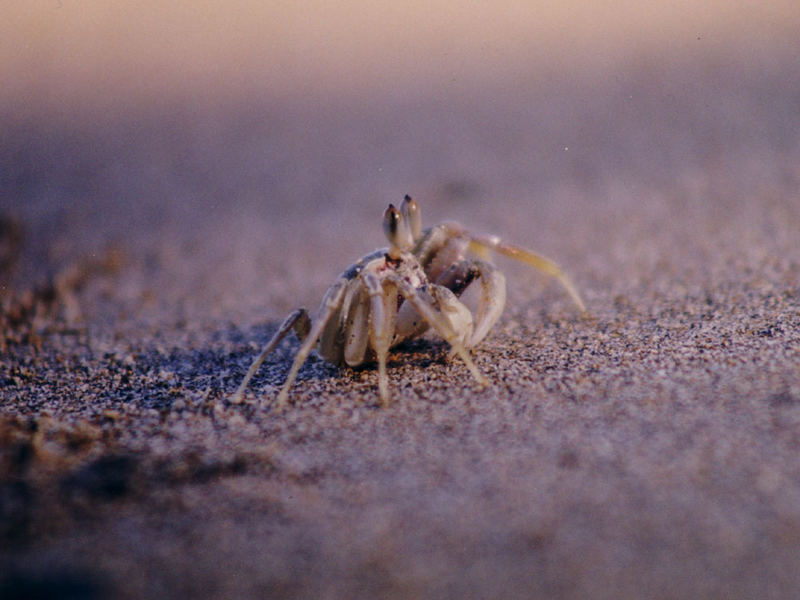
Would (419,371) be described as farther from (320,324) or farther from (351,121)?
(351,121)

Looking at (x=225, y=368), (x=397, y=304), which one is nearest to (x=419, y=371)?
(x=397, y=304)

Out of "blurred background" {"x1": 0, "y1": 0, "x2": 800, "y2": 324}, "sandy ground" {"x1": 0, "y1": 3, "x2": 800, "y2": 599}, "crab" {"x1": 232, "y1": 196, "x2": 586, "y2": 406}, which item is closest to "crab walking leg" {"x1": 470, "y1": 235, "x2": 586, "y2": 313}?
"crab" {"x1": 232, "y1": 196, "x2": 586, "y2": 406}

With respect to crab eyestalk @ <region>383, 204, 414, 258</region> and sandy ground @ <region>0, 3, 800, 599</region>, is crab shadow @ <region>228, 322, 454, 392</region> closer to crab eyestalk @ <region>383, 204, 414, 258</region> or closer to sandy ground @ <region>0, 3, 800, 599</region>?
sandy ground @ <region>0, 3, 800, 599</region>

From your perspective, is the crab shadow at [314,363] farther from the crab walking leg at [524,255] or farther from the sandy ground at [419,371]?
the crab walking leg at [524,255]

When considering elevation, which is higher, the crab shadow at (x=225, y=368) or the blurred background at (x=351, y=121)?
the blurred background at (x=351, y=121)

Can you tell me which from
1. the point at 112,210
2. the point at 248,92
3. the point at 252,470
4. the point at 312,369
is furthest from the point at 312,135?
the point at 252,470

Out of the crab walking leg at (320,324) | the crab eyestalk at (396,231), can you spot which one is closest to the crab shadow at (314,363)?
the crab walking leg at (320,324)

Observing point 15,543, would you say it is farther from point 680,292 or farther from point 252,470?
point 680,292
